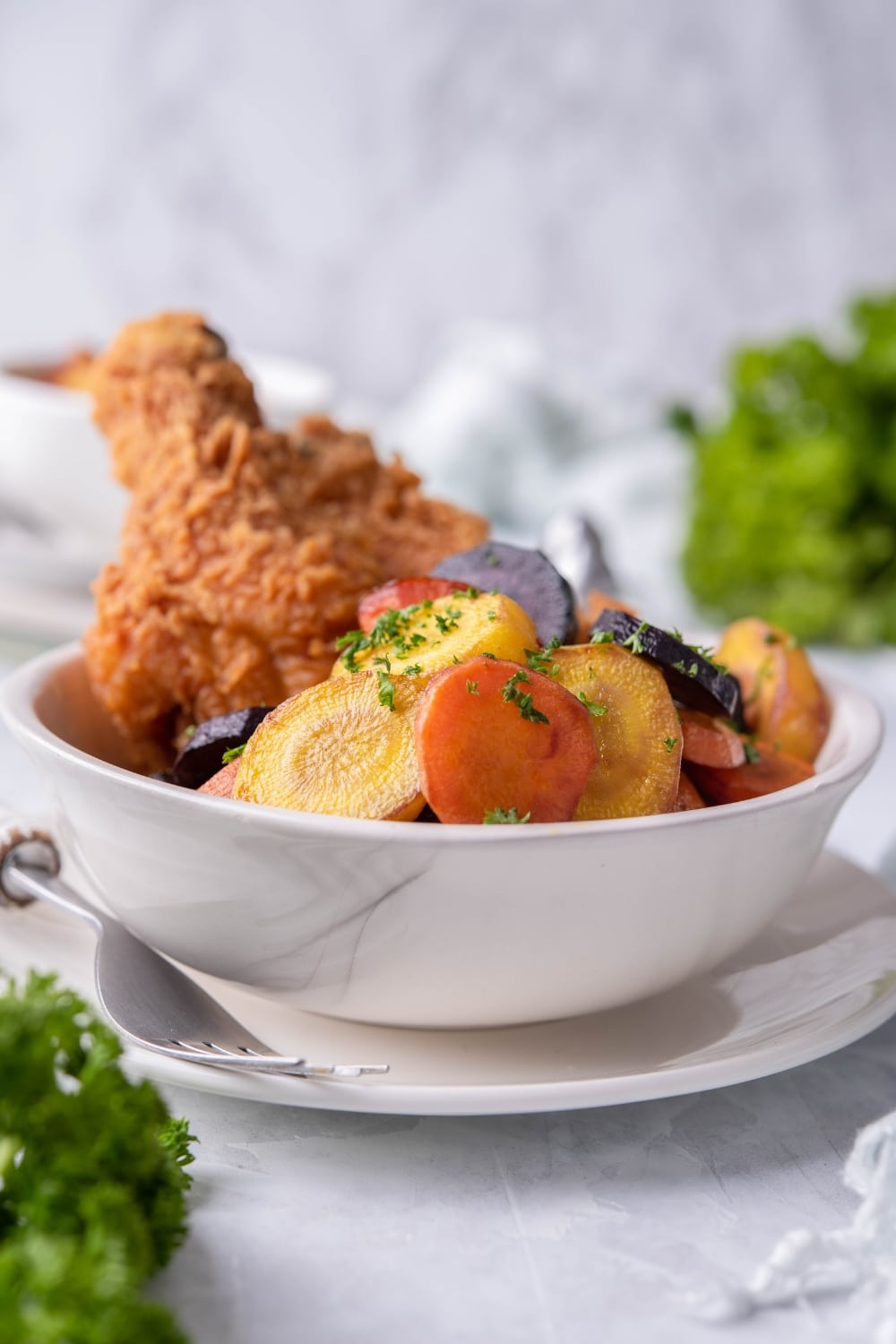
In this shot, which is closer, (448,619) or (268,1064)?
(268,1064)

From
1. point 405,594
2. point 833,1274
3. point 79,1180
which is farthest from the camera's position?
point 405,594

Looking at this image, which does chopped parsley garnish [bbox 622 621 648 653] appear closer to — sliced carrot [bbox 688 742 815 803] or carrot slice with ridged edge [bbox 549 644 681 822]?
carrot slice with ridged edge [bbox 549 644 681 822]

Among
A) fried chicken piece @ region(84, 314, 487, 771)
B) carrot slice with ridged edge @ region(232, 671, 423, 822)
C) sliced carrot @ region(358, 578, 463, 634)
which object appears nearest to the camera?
carrot slice with ridged edge @ region(232, 671, 423, 822)

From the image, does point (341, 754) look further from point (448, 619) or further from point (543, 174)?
point (543, 174)

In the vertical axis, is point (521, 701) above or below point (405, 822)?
above

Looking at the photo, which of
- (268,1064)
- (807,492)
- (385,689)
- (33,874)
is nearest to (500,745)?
(385,689)

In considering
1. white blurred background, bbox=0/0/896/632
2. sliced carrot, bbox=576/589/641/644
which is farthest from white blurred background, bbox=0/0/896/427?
sliced carrot, bbox=576/589/641/644

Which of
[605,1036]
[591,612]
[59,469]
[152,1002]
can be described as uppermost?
[591,612]
